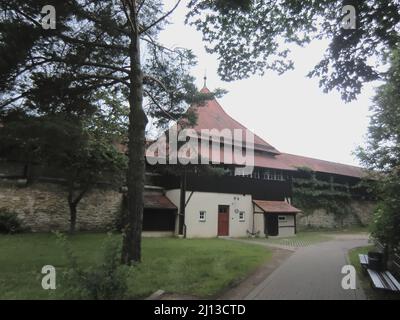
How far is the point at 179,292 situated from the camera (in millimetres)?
7496

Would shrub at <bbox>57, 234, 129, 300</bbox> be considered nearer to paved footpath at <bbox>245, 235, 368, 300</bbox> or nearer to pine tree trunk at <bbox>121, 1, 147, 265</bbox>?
paved footpath at <bbox>245, 235, 368, 300</bbox>

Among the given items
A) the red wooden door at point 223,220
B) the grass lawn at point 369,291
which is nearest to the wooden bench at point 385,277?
the grass lawn at point 369,291

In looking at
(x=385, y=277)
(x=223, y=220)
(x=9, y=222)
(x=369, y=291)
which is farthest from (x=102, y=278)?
(x=223, y=220)

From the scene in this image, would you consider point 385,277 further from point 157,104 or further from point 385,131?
point 385,131

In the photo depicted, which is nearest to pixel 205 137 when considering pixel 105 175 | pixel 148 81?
pixel 105 175

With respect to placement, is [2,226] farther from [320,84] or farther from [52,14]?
[320,84]

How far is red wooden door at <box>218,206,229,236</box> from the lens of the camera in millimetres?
23423

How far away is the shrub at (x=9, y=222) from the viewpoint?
682 inches

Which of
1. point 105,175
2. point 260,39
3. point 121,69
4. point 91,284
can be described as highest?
point 260,39

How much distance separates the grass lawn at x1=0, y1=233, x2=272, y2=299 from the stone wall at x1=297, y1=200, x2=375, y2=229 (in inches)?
689

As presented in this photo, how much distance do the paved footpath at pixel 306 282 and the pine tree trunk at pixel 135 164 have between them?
3.87m

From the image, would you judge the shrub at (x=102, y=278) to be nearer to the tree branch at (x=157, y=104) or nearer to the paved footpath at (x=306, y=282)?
the paved footpath at (x=306, y=282)
